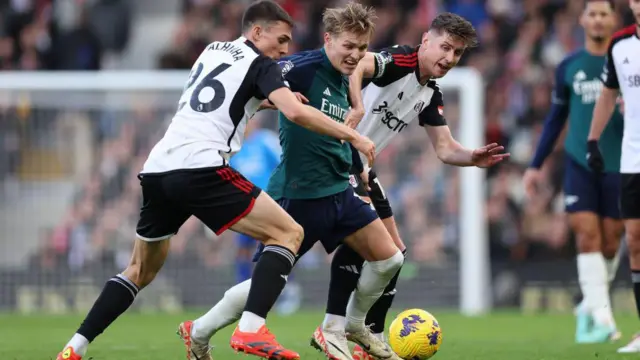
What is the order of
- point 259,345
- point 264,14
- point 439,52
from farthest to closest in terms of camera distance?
point 439,52
point 264,14
point 259,345

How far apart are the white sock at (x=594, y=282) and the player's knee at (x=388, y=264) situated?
133 inches

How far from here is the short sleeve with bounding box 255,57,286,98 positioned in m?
6.64

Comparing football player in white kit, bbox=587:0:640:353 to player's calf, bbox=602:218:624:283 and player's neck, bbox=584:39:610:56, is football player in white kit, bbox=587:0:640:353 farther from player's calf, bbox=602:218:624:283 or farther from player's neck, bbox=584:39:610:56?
player's calf, bbox=602:218:624:283

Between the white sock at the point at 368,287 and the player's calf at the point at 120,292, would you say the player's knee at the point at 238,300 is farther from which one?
the white sock at the point at 368,287

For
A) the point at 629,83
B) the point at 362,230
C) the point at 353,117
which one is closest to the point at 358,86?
the point at 353,117

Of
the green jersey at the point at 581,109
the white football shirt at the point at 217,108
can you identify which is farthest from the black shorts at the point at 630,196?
the white football shirt at the point at 217,108

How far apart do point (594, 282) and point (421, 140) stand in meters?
5.32

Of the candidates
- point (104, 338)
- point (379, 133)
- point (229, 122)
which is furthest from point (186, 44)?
point (229, 122)

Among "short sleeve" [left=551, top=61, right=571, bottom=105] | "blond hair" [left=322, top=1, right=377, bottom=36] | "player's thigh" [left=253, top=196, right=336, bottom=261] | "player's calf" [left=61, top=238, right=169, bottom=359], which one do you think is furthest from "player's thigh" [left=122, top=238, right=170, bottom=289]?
"short sleeve" [left=551, top=61, right=571, bottom=105]

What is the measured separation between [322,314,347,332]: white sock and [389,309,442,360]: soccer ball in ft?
1.12

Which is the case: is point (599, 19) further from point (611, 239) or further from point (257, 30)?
point (257, 30)

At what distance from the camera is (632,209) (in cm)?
865

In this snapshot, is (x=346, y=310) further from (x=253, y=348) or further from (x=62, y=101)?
(x=62, y=101)

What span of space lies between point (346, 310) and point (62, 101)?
8.77m
